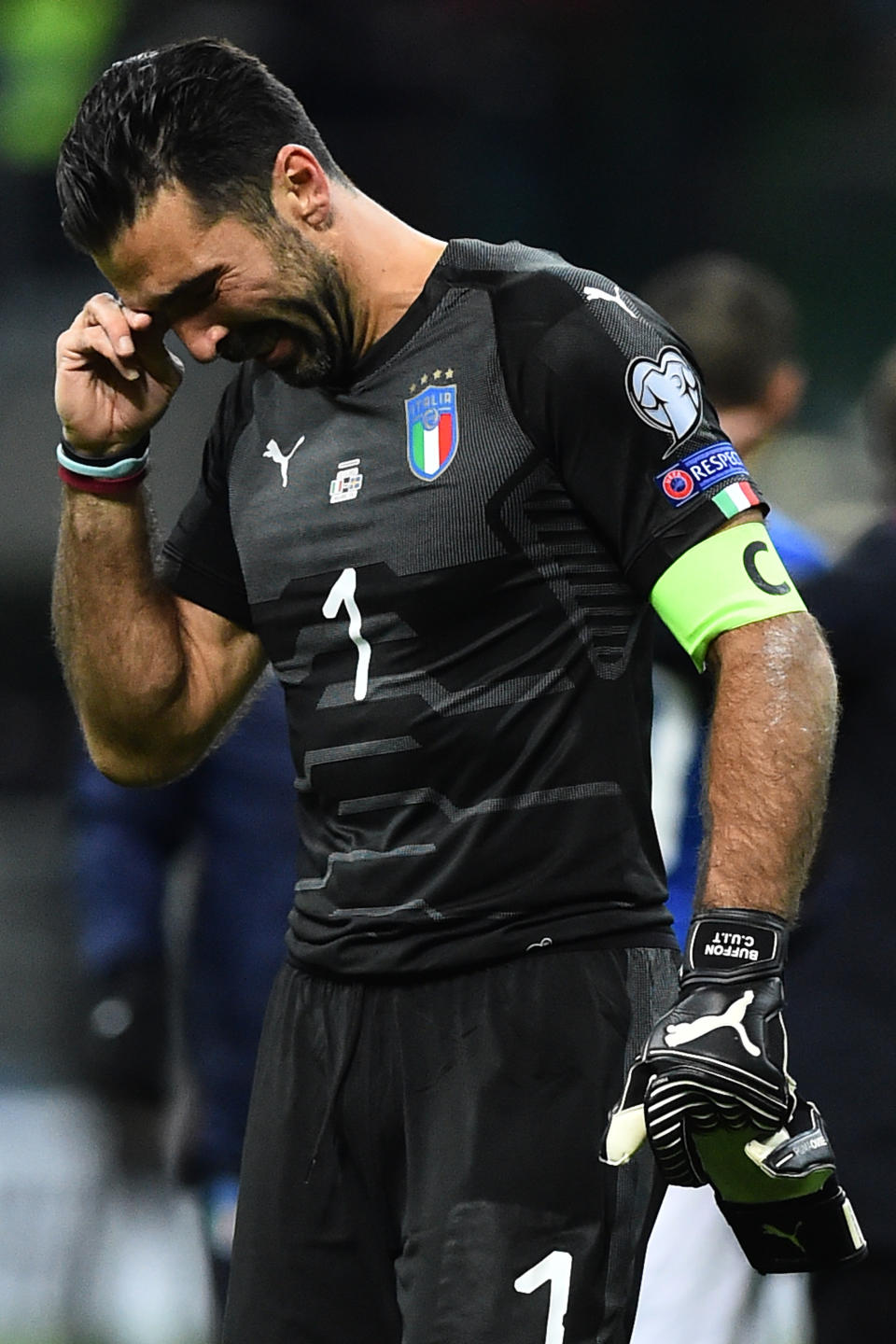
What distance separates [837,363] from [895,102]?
1.35m

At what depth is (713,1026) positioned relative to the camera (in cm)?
222

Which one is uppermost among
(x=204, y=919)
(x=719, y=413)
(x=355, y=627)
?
(x=355, y=627)

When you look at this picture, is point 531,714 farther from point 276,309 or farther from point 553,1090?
point 276,309

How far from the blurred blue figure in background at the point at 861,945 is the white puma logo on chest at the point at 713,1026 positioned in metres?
1.42

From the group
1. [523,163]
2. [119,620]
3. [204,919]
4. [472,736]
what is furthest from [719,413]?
[523,163]

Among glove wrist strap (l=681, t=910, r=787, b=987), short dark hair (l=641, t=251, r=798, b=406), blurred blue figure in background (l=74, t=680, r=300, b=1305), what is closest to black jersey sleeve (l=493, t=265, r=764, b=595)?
glove wrist strap (l=681, t=910, r=787, b=987)

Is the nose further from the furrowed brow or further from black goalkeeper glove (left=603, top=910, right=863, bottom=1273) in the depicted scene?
black goalkeeper glove (left=603, top=910, right=863, bottom=1273)

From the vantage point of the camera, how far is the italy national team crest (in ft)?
8.41

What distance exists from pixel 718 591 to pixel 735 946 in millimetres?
375

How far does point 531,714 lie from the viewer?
2520 millimetres

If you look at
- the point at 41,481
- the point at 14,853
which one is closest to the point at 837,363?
the point at 41,481

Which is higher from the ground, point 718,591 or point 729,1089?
point 718,591

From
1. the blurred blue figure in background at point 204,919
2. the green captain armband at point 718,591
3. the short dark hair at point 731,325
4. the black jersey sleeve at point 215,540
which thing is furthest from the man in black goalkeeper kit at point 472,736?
the short dark hair at point 731,325

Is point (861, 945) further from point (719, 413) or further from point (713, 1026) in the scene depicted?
point (713, 1026)
